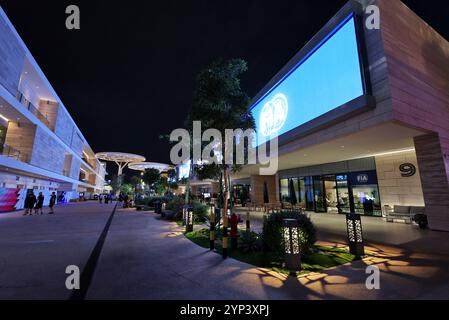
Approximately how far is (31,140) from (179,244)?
79.7 feet

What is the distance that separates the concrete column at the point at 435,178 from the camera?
31.1 ft

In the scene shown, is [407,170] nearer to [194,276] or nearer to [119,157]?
[194,276]

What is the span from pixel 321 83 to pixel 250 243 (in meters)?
10.4

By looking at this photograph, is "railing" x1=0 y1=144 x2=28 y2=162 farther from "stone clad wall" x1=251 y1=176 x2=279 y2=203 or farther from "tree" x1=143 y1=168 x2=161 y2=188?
"stone clad wall" x1=251 y1=176 x2=279 y2=203

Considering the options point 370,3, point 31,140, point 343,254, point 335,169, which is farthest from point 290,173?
point 31,140

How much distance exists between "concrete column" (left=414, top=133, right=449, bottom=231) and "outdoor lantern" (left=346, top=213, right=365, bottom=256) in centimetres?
674

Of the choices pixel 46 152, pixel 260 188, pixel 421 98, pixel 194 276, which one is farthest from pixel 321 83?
pixel 46 152

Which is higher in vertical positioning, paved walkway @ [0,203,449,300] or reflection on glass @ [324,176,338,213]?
reflection on glass @ [324,176,338,213]

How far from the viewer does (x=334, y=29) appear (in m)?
11.7

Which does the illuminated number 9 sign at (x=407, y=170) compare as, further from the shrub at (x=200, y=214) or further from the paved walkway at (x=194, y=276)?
the shrub at (x=200, y=214)

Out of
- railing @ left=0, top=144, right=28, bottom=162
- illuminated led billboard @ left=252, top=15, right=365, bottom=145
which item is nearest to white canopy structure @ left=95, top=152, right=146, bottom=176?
railing @ left=0, top=144, right=28, bottom=162

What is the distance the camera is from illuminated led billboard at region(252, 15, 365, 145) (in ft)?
34.4

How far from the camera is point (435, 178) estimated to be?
9.67m
